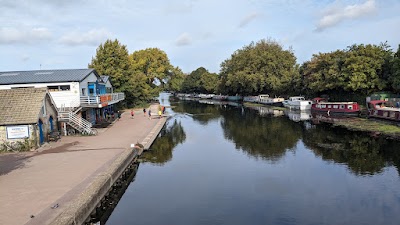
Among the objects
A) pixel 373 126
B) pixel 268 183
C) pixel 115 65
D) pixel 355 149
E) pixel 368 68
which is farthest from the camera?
pixel 115 65

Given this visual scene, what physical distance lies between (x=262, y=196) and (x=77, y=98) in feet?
86.1

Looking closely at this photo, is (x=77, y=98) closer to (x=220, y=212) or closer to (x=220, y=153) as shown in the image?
(x=220, y=153)

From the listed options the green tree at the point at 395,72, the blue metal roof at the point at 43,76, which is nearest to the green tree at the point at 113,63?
the blue metal roof at the point at 43,76

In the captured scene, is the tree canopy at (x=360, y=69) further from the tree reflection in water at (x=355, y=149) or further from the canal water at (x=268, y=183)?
the canal water at (x=268, y=183)

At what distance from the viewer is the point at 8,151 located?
27.5 meters

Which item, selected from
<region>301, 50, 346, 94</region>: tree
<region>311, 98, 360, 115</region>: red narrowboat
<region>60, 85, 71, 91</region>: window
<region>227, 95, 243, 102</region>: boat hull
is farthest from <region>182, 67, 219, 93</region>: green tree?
<region>60, 85, 71, 91</region>: window

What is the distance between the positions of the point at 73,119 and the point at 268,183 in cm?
2307

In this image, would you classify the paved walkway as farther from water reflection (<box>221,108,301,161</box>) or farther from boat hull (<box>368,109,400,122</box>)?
boat hull (<box>368,109,400,122</box>)

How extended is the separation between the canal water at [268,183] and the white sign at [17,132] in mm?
9814

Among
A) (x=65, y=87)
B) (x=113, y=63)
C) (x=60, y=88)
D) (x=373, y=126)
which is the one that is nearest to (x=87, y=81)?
(x=65, y=87)

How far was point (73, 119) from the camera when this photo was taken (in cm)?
3547

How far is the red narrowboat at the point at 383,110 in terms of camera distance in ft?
134

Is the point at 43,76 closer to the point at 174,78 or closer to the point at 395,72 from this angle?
the point at 395,72

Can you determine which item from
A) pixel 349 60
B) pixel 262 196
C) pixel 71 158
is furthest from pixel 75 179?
pixel 349 60
